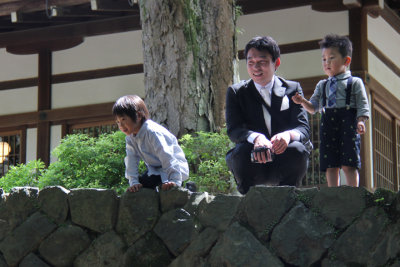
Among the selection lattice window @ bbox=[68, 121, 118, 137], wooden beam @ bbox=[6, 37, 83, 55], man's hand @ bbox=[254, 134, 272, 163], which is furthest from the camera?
wooden beam @ bbox=[6, 37, 83, 55]

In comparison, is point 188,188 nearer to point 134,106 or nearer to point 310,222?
point 134,106

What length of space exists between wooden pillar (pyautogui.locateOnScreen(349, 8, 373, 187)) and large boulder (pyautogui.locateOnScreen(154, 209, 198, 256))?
563 centimetres

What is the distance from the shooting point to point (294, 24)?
11.5 meters

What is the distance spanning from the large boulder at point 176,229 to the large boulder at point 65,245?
0.61 metres

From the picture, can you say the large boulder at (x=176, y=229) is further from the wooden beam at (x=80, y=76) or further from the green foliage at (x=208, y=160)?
the wooden beam at (x=80, y=76)

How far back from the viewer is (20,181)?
7664mm

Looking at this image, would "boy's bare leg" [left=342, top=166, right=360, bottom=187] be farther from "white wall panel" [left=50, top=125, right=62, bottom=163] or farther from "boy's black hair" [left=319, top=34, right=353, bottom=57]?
"white wall panel" [left=50, top=125, right=62, bottom=163]

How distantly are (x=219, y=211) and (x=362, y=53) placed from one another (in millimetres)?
6275

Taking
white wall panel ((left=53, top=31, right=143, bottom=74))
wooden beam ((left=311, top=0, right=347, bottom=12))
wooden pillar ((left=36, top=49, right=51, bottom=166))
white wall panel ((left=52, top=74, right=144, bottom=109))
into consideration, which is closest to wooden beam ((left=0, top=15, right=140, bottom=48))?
white wall panel ((left=53, top=31, right=143, bottom=74))

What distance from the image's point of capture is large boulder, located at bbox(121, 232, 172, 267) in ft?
17.4

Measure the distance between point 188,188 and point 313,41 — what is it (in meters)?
6.27

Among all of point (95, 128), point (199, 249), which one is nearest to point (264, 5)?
point (95, 128)

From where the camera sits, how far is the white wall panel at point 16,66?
13.5 m

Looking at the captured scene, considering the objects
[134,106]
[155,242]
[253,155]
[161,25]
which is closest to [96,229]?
[155,242]
